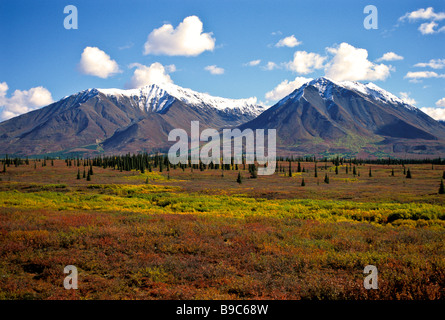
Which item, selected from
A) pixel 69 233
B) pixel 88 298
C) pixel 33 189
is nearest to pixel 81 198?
pixel 33 189

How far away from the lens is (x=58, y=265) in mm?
12305

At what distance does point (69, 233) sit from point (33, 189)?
46.0 meters

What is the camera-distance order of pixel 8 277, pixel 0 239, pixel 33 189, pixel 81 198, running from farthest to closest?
pixel 33 189 < pixel 81 198 < pixel 0 239 < pixel 8 277

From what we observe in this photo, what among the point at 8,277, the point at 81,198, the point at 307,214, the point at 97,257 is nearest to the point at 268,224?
the point at 307,214

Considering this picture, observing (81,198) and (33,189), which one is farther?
(33,189)

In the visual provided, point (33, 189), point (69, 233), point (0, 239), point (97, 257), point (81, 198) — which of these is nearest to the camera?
point (97, 257)

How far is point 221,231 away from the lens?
1928cm

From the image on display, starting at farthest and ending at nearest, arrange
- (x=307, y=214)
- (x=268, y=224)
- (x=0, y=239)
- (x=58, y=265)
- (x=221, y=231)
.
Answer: (x=307, y=214), (x=268, y=224), (x=221, y=231), (x=0, y=239), (x=58, y=265)

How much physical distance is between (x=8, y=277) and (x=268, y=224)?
16955 mm
